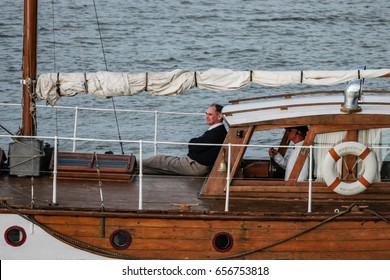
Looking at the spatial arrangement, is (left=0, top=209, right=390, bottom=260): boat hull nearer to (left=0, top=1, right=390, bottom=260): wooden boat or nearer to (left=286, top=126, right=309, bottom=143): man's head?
(left=0, top=1, right=390, bottom=260): wooden boat

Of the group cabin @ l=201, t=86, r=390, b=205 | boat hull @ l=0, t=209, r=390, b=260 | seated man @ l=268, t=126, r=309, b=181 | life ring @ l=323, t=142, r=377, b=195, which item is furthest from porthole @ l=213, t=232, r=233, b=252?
life ring @ l=323, t=142, r=377, b=195

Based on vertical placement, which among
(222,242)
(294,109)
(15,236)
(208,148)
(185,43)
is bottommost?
(15,236)

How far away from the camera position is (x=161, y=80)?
22.2m

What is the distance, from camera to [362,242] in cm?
2033

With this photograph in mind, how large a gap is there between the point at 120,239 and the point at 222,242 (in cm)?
165

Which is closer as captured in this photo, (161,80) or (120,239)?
(120,239)

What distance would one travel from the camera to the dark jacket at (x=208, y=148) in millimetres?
21609

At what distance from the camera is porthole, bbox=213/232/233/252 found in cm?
2030

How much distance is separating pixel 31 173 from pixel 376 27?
30.1m

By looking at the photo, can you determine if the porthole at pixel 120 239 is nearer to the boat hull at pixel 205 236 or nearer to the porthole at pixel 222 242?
the boat hull at pixel 205 236

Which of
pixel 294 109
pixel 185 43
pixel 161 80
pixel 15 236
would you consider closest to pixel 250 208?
pixel 294 109

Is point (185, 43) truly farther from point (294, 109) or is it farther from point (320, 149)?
point (320, 149)

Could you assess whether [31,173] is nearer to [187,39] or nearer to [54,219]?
[54,219]

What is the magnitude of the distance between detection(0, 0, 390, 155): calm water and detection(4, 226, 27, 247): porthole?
14.5 m
